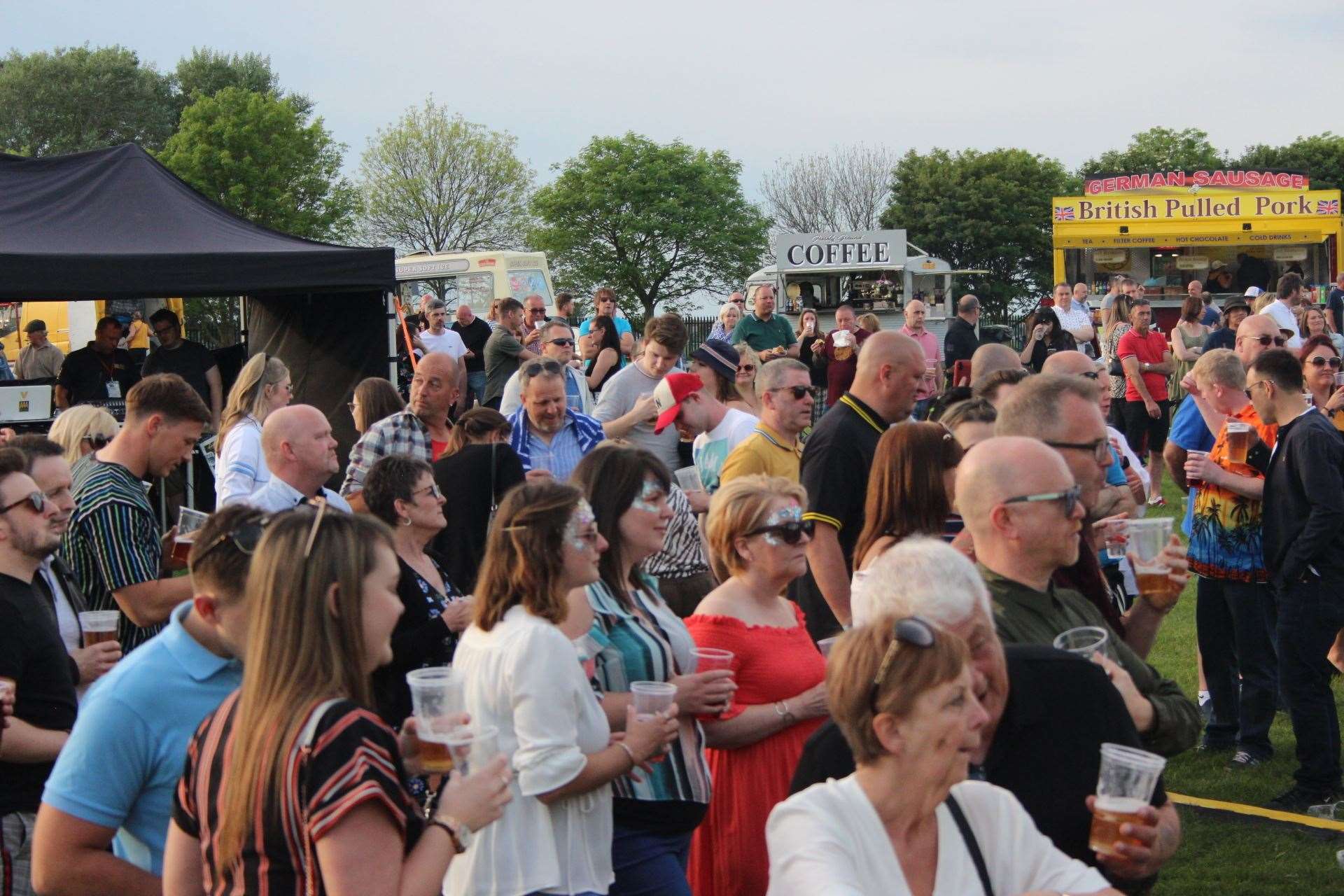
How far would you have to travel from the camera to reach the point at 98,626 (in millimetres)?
3830

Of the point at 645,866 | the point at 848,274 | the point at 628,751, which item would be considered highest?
the point at 848,274

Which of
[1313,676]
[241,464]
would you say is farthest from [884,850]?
[241,464]

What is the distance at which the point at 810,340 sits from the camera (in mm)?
16250

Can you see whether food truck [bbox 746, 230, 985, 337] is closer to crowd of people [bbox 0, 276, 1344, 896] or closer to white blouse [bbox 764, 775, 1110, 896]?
crowd of people [bbox 0, 276, 1344, 896]

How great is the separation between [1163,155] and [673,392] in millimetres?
73892

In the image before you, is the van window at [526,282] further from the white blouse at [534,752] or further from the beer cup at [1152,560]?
the white blouse at [534,752]

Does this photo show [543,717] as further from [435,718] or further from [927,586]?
[927,586]

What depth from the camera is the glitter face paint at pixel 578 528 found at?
335cm

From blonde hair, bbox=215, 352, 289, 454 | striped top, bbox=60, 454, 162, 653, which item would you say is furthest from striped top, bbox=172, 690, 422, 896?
blonde hair, bbox=215, 352, 289, 454

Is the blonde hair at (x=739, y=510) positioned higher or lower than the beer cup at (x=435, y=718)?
higher

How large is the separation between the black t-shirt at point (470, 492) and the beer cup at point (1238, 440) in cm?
327

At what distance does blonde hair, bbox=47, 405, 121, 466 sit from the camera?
6348 mm

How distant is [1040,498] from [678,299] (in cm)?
4975

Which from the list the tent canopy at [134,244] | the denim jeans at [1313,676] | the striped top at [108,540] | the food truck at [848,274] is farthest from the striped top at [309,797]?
Result: the food truck at [848,274]
